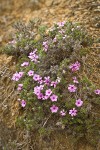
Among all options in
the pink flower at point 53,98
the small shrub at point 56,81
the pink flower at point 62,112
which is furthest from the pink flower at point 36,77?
the pink flower at point 62,112

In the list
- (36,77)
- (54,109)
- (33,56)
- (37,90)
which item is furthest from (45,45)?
(54,109)

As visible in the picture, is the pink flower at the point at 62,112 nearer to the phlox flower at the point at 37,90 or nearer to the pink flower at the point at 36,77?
the phlox flower at the point at 37,90

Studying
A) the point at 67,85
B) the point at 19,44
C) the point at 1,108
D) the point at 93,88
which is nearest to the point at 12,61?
the point at 19,44

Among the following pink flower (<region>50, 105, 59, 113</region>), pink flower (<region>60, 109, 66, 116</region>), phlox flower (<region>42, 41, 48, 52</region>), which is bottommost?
pink flower (<region>60, 109, 66, 116</region>)

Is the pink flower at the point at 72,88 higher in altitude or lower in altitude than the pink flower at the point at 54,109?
higher

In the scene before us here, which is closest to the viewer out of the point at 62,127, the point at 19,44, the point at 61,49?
the point at 62,127

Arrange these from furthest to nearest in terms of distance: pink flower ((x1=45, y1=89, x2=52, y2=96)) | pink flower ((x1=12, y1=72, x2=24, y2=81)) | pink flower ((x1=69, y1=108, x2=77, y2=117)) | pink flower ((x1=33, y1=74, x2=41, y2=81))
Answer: pink flower ((x1=12, y1=72, x2=24, y2=81))
pink flower ((x1=33, y1=74, x2=41, y2=81))
pink flower ((x1=45, y1=89, x2=52, y2=96))
pink flower ((x1=69, y1=108, x2=77, y2=117))

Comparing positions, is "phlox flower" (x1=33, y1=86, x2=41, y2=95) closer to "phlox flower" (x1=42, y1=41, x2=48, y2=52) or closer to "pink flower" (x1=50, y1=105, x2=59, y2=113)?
"pink flower" (x1=50, y1=105, x2=59, y2=113)

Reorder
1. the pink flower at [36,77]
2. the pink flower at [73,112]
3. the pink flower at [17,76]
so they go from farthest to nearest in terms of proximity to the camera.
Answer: the pink flower at [17,76]
the pink flower at [36,77]
the pink flower at [73,112]

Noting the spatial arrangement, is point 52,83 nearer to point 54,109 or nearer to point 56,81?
point 56,81

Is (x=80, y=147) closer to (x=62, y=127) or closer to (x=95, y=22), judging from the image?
(x=62, y=127)

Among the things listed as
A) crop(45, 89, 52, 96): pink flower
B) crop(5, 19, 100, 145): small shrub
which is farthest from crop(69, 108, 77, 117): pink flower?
crop(45, 89, 52, 96): pink flower
